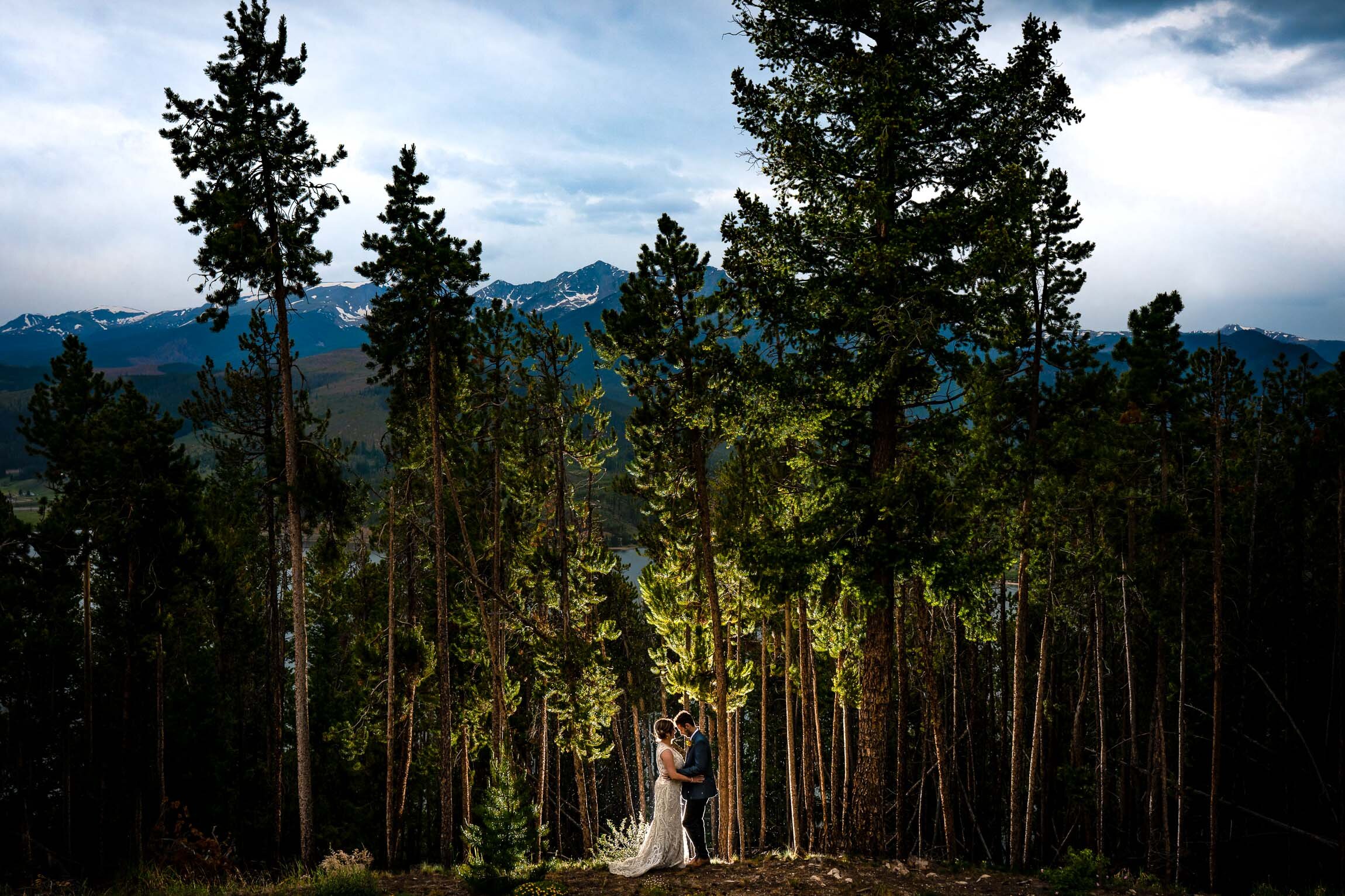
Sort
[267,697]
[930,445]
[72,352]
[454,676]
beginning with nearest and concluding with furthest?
1. [930,445]
2. [72,352]
3. [454,676]
4. [267,697]

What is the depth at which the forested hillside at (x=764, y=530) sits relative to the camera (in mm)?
11305

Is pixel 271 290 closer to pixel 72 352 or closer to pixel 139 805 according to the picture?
pixel 72 352

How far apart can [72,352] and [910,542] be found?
23690mm

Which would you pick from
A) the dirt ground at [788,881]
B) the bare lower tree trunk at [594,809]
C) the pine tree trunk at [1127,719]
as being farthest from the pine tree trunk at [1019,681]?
the bare lower tree trunk at [594,809]

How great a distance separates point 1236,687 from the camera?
23.3 m

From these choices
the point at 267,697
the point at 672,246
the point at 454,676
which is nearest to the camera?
→ the point at 672,246

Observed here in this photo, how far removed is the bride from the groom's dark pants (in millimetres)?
85

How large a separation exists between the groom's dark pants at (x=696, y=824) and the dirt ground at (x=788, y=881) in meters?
0.25

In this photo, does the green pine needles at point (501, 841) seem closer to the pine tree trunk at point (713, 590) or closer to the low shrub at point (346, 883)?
the low shrub at point (346, 883)

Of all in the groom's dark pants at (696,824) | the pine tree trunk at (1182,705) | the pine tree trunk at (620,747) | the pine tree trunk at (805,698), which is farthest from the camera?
the pine tree trunk at (620,747)

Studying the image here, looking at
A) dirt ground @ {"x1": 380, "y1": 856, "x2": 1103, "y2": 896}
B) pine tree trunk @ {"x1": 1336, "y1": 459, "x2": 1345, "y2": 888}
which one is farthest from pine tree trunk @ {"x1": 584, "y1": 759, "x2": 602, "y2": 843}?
pine tree trunk @ {"x1": 1336, "y1": 459, "x2": 1345, "y2": 888}

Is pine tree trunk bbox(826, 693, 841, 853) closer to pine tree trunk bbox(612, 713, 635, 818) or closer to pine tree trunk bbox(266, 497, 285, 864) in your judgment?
pine tree trunk bbox(612, 713, 635, 818)

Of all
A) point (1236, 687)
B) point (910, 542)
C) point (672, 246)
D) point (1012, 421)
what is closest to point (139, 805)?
point (672, 246)

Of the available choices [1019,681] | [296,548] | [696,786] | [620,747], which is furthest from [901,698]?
[620,747]
